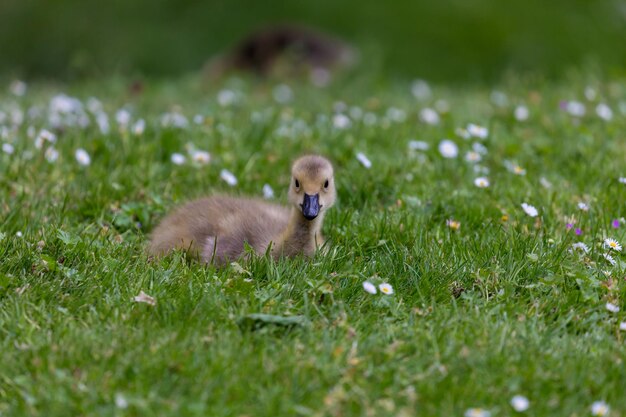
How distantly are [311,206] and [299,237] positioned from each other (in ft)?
0.79

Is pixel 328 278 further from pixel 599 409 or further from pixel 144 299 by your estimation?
pixel 599 409

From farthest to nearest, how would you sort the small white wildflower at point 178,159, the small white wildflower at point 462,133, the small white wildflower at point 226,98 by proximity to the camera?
the small white wildflower at point 226,98, the small white wildflower at point 462,133, the small white wildflower at point 178,159

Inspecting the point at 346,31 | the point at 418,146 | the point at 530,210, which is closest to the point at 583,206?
the point at 530,210

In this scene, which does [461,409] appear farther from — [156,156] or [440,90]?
[440,90]

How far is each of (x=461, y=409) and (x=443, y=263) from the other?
4.29 feet

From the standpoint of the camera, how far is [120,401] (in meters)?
3.45

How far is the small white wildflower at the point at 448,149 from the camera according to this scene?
6895 millimetres

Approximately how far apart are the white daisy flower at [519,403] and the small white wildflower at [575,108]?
514 centimetres

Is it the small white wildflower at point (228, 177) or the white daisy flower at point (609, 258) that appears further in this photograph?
the small white wildflower at point (228, 177)

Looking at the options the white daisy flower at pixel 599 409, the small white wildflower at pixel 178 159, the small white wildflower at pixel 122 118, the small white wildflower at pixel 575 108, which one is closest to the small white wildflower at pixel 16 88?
the small white wildflower at pixel 122 118

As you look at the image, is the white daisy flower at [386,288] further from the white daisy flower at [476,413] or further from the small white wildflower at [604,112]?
the small white wildflower at [604,112]

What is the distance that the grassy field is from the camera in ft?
12.1

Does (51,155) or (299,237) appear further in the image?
(51,155)

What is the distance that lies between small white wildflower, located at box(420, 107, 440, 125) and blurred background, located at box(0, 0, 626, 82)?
717 cm
